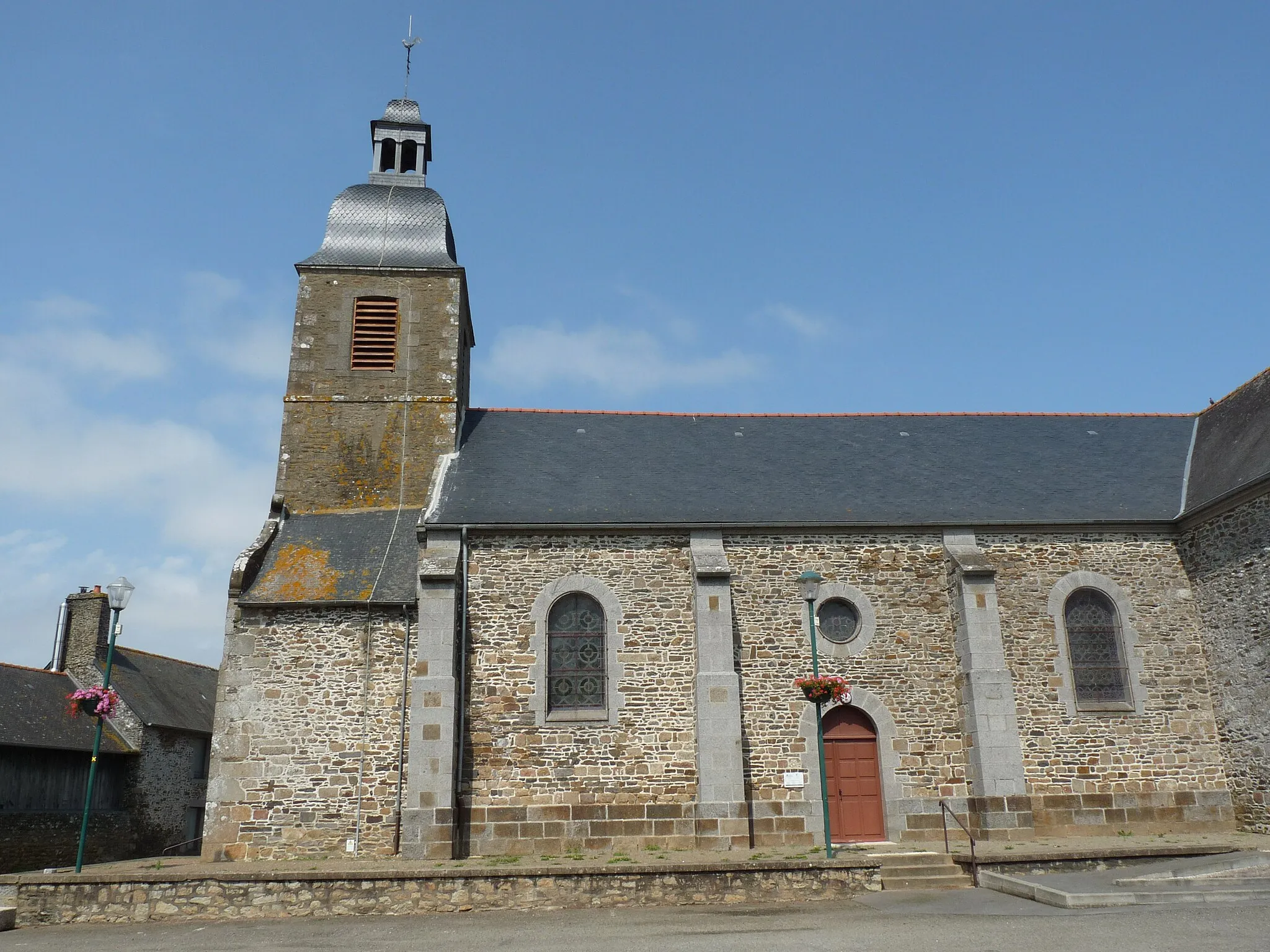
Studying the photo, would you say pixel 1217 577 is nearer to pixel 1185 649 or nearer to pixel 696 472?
pixel 1185 649

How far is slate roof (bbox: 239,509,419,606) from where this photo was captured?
46.8 feet

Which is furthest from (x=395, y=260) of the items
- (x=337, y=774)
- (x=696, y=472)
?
(x=337, y=774)

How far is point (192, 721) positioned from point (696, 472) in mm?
14699

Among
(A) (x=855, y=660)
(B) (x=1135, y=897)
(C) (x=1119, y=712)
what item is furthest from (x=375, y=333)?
(B) (x=1135, y=897)

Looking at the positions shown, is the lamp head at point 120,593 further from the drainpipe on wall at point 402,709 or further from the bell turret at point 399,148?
the bell turret at point 399,148

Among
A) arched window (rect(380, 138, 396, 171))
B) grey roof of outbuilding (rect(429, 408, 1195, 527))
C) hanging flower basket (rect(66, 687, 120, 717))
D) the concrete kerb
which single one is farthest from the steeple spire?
the concrete kerb

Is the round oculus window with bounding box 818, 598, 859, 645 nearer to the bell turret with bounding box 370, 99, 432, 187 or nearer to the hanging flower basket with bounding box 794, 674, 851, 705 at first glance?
the hanging flower basket with bounding box 794, 674, 851, 705

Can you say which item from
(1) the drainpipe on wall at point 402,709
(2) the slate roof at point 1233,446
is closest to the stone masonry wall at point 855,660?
(2) the slate roof at point 1233,446

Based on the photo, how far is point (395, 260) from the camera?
59.6ft

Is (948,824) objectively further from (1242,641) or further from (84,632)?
(84,632)

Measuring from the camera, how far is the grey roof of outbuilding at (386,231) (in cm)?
1812

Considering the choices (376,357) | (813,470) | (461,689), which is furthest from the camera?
(376,357)

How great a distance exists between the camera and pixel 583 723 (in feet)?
45.6

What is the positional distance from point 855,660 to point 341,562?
27.0 feet
